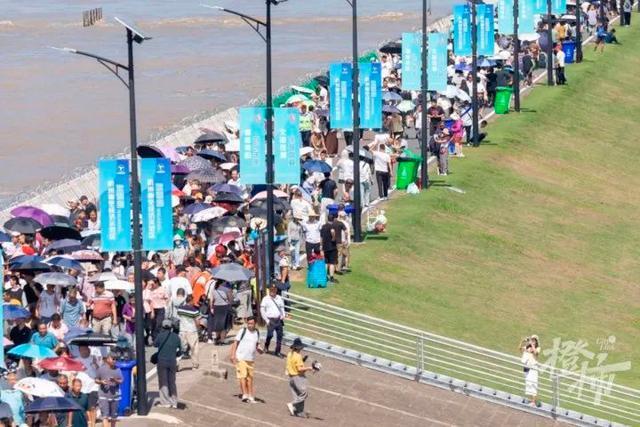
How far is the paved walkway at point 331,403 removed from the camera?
3406 cm

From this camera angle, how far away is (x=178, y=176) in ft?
150

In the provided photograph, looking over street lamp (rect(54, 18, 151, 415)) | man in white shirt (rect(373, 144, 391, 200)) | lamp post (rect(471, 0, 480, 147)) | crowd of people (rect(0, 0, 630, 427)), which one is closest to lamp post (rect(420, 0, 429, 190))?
crowd of people (rect(0, 0, 630, 427))

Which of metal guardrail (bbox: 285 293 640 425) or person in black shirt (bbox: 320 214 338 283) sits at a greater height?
person in black shirt (bbox: 320 214 338 283)

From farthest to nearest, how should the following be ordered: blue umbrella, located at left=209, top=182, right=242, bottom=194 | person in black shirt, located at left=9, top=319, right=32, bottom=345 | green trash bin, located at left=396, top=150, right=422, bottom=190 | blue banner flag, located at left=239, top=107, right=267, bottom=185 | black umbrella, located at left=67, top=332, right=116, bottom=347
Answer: green trash bin, located at left=396, top=150, right=422, bottom=190
blue umbrella, located at left=209, top=182, right=242, bottom=194
blue banner flag, located at left=239, top=107, right=267, bottom=185
person in black shirt, located at left=9, top=319, right=32, bottom=345
black umbrella, located at left=67, top=332, right=116, bottom=347

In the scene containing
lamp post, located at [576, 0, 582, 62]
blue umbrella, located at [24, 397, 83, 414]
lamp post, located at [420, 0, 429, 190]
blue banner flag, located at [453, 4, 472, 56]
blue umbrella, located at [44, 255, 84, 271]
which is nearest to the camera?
blue umbrella, located at [24, 397, 83, 414]

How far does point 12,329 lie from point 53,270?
298 centimetres

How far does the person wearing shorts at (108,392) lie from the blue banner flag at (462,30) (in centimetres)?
3269

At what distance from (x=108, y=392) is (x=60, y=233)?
7975 mm

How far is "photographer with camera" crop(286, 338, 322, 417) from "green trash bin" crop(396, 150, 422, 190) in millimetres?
19268

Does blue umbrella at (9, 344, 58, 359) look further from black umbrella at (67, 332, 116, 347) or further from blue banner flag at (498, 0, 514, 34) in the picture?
blue banner flag at (498, 0, 514, 34)

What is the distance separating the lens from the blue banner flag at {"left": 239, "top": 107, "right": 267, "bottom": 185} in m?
42.1

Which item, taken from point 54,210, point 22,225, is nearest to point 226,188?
point 54,210

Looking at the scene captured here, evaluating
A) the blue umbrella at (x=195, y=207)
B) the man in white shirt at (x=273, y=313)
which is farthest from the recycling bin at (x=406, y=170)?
the man in white shirt at (x=273, y=313)

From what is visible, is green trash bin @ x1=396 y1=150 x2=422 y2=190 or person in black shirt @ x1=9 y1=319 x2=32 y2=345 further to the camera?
green trash bin @ x1=396 y1=150 x2=422 y2=190
